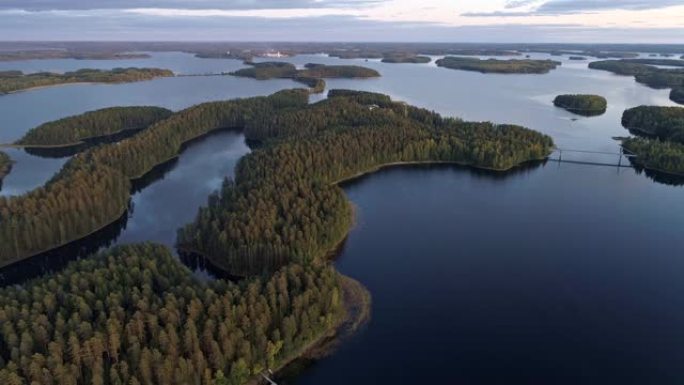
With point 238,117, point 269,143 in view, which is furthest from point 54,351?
point 238,117

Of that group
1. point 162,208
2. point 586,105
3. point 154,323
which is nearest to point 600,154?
point 586,105

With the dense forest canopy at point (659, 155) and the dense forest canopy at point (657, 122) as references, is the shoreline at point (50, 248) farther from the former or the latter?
the dense forest canopy at point (657, 122)

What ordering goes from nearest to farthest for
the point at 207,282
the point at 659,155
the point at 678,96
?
the point at 207,282 → the point at 659,155 → the point at 678,96

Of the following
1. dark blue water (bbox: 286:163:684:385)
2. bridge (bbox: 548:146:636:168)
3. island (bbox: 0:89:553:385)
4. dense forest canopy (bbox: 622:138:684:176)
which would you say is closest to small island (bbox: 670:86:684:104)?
bridge (bbox: 548:146:636:168)

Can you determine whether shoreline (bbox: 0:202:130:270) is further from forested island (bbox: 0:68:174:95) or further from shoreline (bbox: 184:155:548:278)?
forested island (bbox: 0:68:174:95)

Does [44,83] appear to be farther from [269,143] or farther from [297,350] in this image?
[297,350]

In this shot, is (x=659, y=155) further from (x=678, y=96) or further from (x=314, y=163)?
(x=678, y=96)
